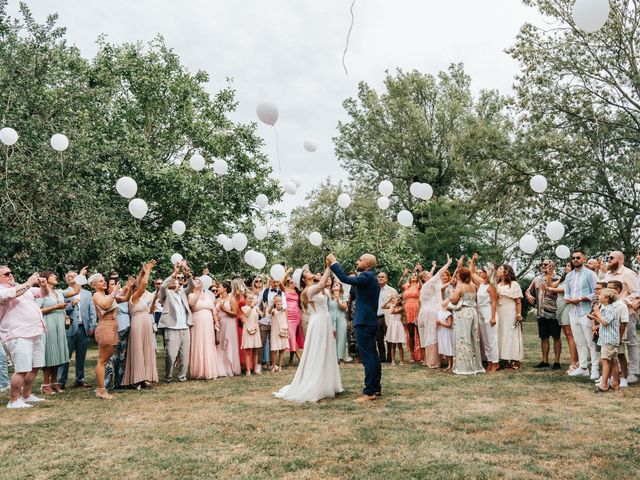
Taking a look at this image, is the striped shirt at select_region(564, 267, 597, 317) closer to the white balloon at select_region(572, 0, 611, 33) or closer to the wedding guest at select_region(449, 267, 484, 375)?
the wedding guest at select_region(449, 267, 484, 375)

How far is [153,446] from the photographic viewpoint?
553cm

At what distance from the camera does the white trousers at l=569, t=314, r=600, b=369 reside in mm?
8609

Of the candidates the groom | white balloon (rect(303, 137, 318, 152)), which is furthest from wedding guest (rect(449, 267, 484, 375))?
white balloon (rect(303, 137, 318, 152))

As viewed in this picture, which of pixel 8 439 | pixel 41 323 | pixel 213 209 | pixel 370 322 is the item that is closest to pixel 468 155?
pixel 213 209

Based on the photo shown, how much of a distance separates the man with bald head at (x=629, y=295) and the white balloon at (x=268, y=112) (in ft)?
19.2

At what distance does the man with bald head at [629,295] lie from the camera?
8422 millimetres

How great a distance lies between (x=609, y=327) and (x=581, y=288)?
1.20m

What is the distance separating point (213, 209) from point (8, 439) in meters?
16.3

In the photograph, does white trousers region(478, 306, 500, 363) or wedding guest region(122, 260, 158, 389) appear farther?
white trousers region(478, 306, 500, 363)

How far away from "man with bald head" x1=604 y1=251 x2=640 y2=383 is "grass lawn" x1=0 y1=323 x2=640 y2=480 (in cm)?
72

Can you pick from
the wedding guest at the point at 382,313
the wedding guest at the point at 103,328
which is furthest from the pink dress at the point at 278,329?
the wedding guest at the point at 103,328

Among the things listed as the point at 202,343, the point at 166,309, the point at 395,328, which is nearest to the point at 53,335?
the point at 166,309

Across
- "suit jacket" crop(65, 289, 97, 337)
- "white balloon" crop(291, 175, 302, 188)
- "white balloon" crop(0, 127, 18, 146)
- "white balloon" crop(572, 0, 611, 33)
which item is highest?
"white balloon" crop(572, 0, 611, 33)

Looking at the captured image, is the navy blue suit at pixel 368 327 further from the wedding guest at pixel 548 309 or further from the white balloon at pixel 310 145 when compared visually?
the white balloon at pixel 310 145
